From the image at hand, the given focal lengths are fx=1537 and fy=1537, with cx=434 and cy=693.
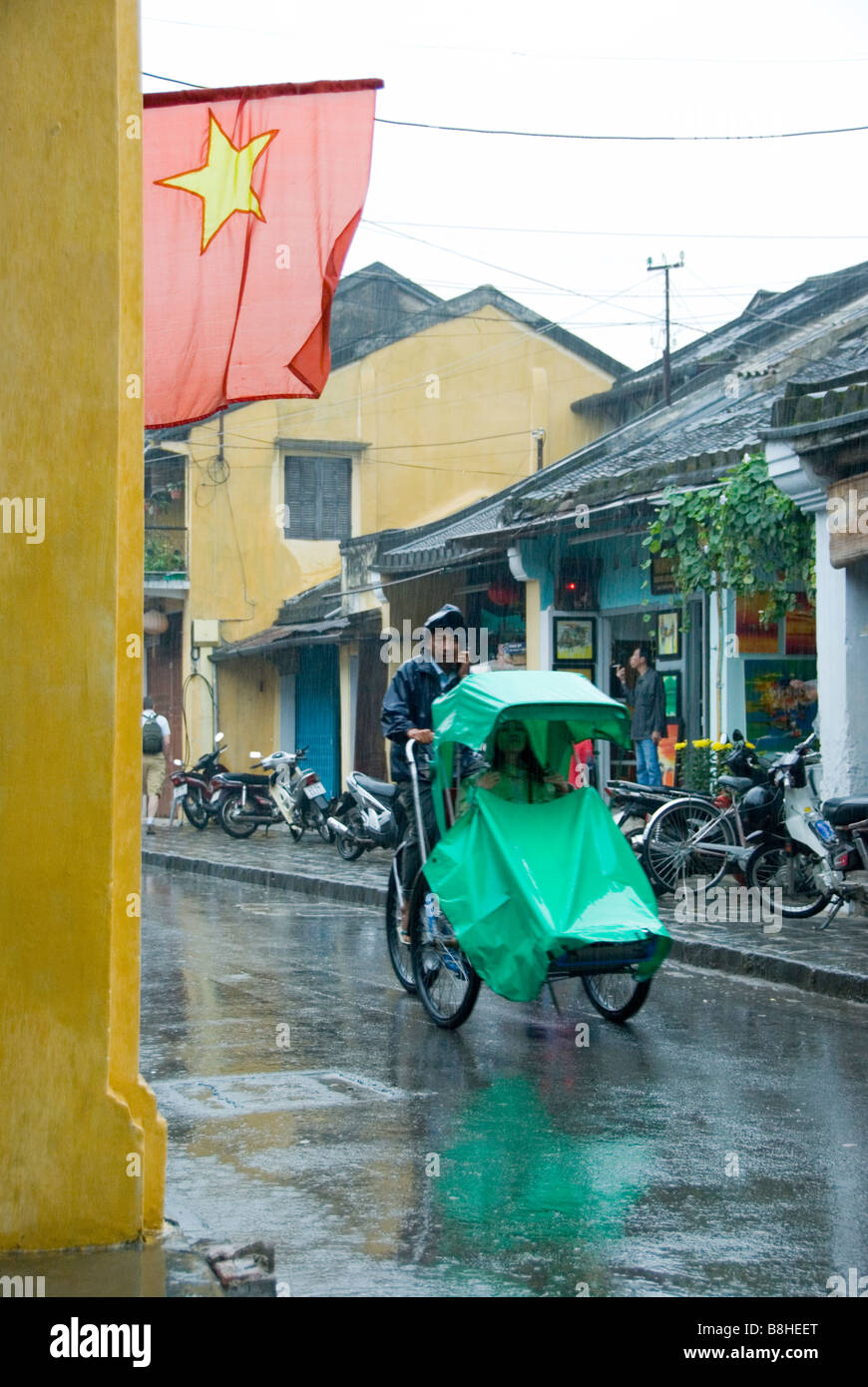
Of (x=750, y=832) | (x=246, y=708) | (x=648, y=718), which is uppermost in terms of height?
(x=648, y=718)

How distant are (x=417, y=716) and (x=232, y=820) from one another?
14.0 metres

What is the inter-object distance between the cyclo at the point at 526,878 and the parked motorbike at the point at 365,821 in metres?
9.57

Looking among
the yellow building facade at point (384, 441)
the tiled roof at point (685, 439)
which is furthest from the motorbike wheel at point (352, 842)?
the yellow building facade at point (384, 441)

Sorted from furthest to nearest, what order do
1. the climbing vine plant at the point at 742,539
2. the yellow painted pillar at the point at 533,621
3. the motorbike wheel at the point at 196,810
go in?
the motorbike wheel at the point at 196,810
the yellow painted pillar at the point at 533,621
the climbing vine plant at the point at 742,539

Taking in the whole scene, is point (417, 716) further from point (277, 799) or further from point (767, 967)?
point (277, 799)

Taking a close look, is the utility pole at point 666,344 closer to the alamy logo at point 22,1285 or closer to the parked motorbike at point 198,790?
the parked motorbike at point 198,790

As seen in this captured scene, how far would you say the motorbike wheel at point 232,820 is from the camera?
23.0 metres

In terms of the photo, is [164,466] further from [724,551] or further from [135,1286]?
[135,1286]

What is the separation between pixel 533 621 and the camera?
1962 centimetres

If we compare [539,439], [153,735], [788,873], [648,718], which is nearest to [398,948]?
[788,873]

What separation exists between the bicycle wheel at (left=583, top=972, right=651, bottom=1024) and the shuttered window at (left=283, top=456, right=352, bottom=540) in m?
21.7

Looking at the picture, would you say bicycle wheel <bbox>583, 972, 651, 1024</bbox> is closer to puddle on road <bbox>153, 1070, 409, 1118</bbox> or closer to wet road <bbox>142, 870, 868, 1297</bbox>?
wet road <bbox>142, 870, 868, 1297</bbox>
